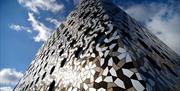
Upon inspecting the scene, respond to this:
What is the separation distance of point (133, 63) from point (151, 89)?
87cm

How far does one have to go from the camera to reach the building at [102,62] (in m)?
8.45

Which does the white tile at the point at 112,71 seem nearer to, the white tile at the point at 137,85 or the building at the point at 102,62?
the building at the point at 102,62

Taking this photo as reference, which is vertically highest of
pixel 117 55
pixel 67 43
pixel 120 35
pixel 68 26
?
pixel 68 26

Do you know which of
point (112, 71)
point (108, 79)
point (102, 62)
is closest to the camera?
point (108, 79)

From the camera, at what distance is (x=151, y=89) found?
8.12m

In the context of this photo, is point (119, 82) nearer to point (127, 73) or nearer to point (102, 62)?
point (127, 73)

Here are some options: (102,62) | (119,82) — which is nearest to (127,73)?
(119,82)

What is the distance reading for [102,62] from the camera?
9.17 meters

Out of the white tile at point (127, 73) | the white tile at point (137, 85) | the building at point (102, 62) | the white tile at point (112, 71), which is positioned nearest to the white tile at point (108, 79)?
the building at point (102, 62)

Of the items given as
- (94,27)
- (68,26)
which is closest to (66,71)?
(94,27)

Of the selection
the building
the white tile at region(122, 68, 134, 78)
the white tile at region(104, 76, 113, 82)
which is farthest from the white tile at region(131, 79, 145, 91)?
the white tile at region(104, 76, 113, 82)

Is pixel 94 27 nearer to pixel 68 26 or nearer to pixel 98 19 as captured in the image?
pixel 98 19

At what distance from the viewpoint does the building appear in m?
8.45

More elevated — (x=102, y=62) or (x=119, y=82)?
(x=102, y=62)
